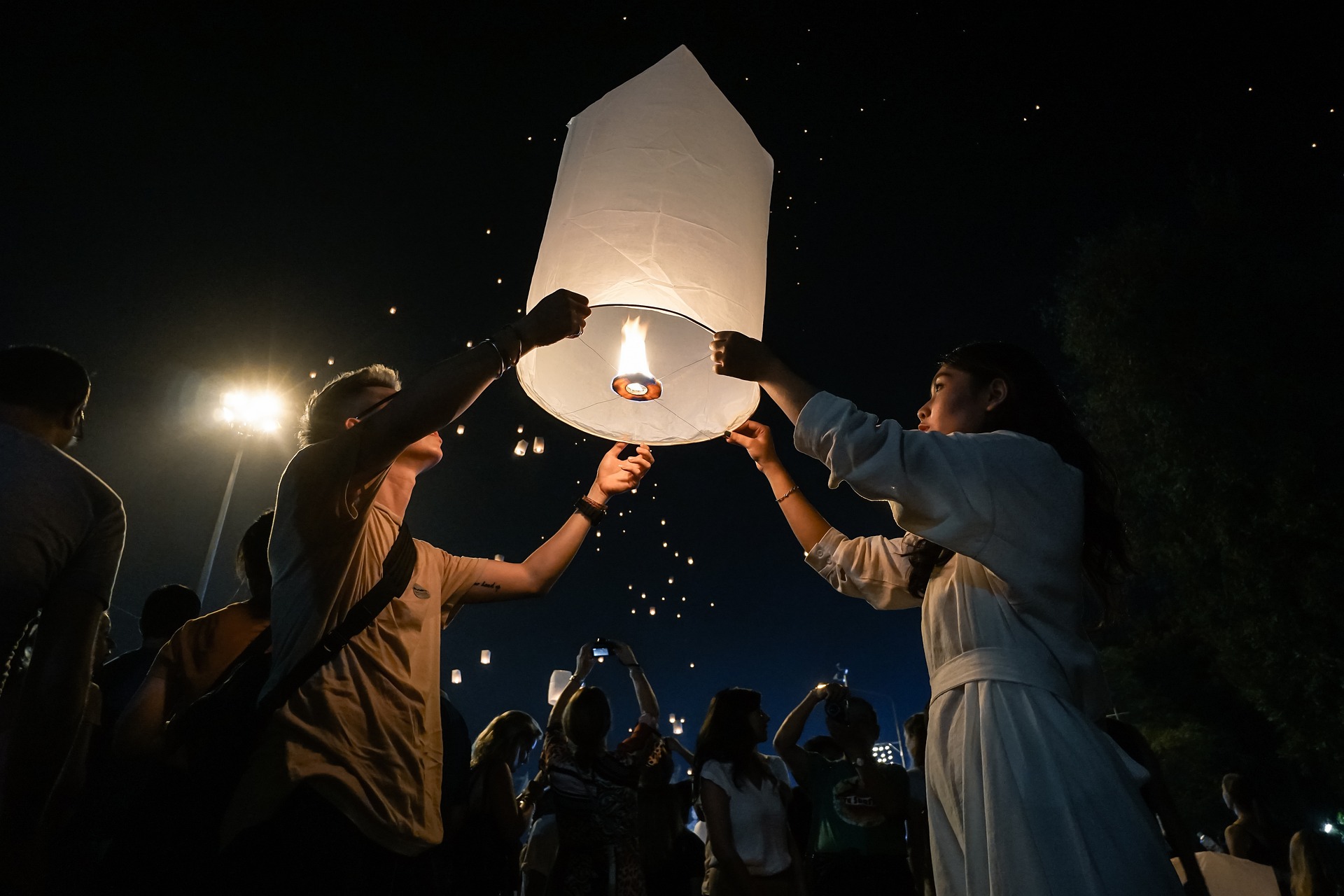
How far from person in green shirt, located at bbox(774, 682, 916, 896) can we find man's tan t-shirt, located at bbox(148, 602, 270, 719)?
3.36 metres

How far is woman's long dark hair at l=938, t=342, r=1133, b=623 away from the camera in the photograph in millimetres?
2213

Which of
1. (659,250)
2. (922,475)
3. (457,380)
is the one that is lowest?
(922,475)

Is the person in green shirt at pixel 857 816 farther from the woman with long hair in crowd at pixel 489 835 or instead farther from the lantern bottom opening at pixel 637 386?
the lantern bottom opening at pixel 637 386

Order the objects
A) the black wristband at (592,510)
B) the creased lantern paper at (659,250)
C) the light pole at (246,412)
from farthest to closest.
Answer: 1. the light pole at (246,412)
2. the black wristband at (592,510)
3. the creased lantern paper at (659,250)

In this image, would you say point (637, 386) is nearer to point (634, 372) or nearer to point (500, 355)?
point (634, 372)

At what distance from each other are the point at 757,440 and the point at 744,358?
100 cm

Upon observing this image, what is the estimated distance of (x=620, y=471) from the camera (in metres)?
3.14

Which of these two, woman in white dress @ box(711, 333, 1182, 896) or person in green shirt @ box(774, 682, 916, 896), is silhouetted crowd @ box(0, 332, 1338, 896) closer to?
woman in white dress @ box(711, 333, 1182, 896)

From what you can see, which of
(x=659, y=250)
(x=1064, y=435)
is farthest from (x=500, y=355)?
(x=1064, y=435)

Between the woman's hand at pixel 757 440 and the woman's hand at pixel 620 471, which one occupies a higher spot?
the woman's hand at pixel 757 440

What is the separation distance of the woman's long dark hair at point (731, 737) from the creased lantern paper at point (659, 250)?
3071 mm

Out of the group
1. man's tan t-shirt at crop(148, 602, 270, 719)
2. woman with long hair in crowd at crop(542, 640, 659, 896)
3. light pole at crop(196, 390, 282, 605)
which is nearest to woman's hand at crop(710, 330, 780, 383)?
man's tan t-shirt at crop(148, 602, 270, 719)

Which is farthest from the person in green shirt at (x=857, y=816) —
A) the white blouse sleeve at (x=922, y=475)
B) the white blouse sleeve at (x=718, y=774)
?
the white blouse sleeve at (x=922, y=475)

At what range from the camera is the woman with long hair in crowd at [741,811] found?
14.6 feet
